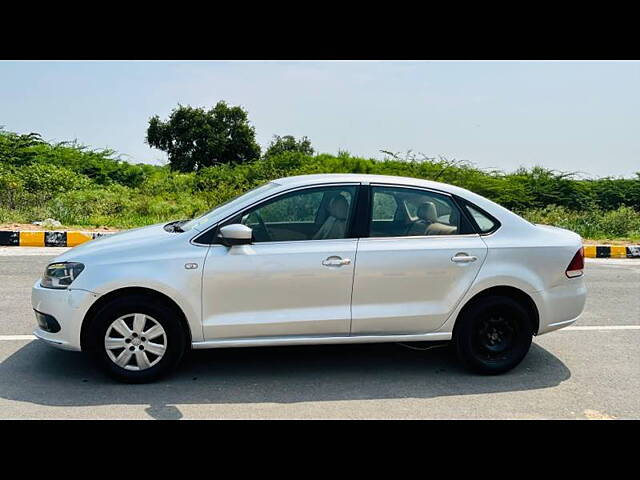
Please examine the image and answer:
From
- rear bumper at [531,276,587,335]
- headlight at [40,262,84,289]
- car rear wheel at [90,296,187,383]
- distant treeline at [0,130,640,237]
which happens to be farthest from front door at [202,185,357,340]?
distant treeline at [0,130,640,237]

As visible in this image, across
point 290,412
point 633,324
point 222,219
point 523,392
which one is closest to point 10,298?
point 222,219

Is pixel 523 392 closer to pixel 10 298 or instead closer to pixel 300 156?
pixel 10 298

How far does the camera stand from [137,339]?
467 cm

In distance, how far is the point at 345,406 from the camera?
176 inches

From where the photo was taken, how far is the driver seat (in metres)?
4.97

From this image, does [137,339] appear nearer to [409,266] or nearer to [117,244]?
[117,244]

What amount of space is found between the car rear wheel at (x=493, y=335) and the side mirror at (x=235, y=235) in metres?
1.72

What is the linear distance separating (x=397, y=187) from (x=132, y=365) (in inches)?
92.9

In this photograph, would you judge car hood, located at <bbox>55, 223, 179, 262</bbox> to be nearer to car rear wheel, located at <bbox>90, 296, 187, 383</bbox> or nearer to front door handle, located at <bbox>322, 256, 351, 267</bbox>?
car rear wheel, located at <bbox>90, 296, 187, 383</bbox>

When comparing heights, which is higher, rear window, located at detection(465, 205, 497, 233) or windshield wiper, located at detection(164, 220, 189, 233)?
rear window, located at detection(465, 205, 497, 233)

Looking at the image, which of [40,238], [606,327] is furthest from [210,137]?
[606,327]

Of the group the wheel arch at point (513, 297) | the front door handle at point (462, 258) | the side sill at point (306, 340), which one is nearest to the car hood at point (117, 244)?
the side sill at point (306, 340)

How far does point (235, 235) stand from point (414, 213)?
1422 mm

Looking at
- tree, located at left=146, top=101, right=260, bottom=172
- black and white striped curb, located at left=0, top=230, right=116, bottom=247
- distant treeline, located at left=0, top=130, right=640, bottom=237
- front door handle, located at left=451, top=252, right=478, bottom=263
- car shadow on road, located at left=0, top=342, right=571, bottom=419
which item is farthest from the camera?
tree, located at left=146, top=101, right=260, bottom=172
